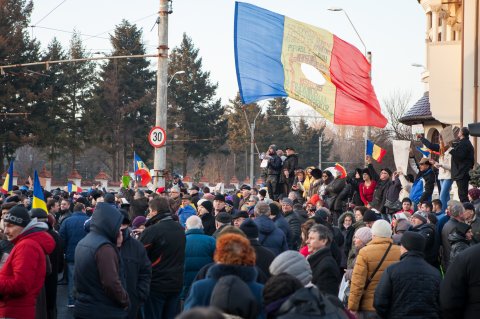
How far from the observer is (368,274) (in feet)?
32.4

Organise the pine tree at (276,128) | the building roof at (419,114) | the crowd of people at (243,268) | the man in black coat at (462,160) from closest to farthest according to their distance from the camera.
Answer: the crowd of people at (243,268) < the man in black coat at (462,160) < the building roof at (419,114) < the pine tree at (276,128)

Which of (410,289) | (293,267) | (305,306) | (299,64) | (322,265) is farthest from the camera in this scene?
(299,64)

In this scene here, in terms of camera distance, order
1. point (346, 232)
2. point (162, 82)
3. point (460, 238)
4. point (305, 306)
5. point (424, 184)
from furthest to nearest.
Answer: point (162, 82) < point (424, 184) < point (346, 232) < point (460, 238) < point (305, 306)

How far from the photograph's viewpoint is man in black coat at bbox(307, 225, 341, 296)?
30.0 feet

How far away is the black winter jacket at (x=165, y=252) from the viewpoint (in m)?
11.2

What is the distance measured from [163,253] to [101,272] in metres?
2.73

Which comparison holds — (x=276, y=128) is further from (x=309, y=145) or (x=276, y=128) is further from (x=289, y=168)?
(x=289, y=168)

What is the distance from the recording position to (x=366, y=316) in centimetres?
982

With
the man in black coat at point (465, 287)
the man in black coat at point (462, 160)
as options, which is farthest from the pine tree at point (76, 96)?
the man in black coat at point (465, 287)

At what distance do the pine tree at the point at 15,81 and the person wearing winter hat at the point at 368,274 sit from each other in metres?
51.9

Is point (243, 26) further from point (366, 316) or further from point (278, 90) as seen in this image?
point (366, 316)

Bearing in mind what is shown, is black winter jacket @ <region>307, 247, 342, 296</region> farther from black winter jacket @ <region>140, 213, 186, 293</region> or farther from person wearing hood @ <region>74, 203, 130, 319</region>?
black winter jacket @ <region>140, 213, 186, 293</region>

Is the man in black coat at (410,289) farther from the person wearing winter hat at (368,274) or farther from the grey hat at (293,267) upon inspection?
the grey hat at (293,267)

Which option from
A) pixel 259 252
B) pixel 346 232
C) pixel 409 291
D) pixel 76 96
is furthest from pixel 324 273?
pixel 76 96
